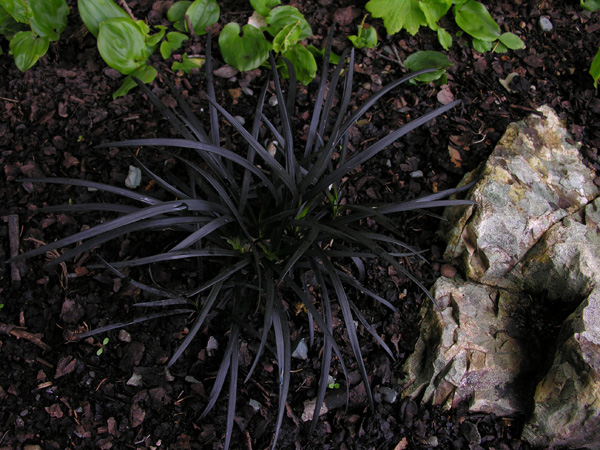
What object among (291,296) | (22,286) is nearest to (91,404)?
(22,286)

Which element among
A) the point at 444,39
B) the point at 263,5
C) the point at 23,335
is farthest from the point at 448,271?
the point at 23,335

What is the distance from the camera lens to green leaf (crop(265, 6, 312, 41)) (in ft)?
7.89

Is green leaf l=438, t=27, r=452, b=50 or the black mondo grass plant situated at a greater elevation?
green leaf l=438, t=27, r=452, b=50

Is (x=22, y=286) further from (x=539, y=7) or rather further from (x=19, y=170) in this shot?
(x=539, y=7)

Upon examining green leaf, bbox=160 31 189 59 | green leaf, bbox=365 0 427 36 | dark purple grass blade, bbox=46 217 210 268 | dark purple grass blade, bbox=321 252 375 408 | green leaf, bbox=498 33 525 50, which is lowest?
dark purple grass blade, bbox=321 252 375 408

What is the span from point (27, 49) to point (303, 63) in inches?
51.6

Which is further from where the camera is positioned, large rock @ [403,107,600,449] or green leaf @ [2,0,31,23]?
green leaf @ [2,0,31,23]

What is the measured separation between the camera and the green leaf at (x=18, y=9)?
7.51 feet

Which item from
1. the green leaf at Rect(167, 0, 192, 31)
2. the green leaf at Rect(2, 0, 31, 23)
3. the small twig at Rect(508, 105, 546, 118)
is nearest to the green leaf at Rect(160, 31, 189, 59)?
the green leaf at Rect(167, 0, 192, 31)

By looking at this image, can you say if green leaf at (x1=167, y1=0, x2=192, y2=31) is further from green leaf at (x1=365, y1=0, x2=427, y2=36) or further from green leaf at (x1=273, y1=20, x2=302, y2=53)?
green leaf at (x1=365, y1=0, x2=427, y2=36)

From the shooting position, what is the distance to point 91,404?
1.78 metres

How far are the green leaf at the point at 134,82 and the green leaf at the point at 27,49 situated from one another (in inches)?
15.7

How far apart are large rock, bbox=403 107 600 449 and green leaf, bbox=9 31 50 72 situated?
2.03 m

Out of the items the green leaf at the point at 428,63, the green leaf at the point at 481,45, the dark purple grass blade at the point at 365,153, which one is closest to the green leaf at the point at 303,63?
the green leaf at the point at 428,63
